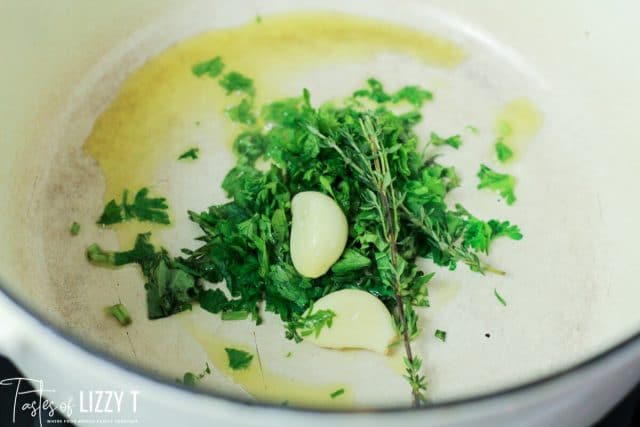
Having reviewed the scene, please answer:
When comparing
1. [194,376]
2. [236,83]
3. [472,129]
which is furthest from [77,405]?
[472,129]

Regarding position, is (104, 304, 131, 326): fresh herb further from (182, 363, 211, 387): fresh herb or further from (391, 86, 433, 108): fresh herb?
(391, 86, 433, 108): fresh herb

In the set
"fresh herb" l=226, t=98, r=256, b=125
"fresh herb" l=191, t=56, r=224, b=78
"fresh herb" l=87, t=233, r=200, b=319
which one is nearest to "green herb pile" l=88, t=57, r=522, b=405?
"fresh herb" l=87, t=233, r=200, b=319

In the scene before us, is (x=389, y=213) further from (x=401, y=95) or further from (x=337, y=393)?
(x=401, y=95)

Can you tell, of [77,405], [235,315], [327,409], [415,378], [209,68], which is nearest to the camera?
[327,409]

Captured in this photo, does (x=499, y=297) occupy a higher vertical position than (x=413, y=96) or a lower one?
lower

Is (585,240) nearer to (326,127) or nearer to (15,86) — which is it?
(326,127)

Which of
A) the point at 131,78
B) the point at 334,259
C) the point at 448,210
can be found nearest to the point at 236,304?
the point at 334,259

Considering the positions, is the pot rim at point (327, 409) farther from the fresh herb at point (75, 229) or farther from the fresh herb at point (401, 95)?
the fresh herb at point (401, 95)

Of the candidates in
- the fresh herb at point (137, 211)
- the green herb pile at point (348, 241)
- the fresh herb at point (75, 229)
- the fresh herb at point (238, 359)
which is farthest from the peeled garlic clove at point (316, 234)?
the fresh herb at point (75, 229)
